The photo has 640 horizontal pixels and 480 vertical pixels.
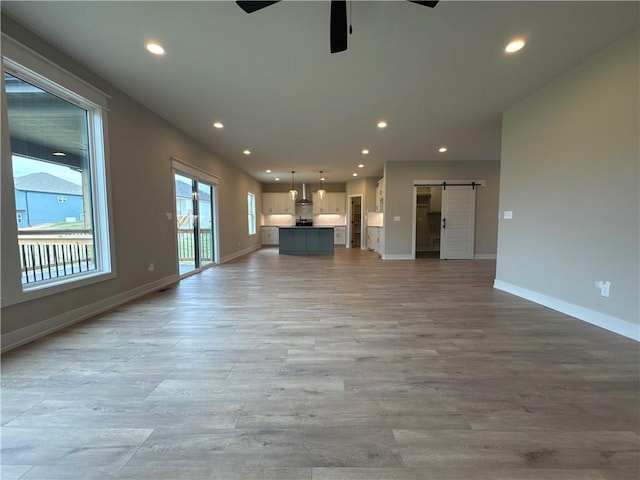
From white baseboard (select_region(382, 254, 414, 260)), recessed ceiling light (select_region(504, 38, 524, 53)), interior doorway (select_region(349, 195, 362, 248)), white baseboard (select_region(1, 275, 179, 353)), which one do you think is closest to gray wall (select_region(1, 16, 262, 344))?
white baseboard (select_region(1, 275, 179, 353))

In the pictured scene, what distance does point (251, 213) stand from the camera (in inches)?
389

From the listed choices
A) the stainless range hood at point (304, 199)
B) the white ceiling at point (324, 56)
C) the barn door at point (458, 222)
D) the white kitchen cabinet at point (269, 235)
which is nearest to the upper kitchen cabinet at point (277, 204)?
the stainless range hood at point (304, 199)

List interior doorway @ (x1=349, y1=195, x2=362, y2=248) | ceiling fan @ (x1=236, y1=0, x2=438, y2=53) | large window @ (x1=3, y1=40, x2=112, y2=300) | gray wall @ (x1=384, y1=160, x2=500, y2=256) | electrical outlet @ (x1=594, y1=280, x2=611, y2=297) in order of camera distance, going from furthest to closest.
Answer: interior doorway @ (x1=349, y1=195, x2=362, y2=248), gray wall @ (x1=384, y1=160, x2=500, y2=256), electrical outlet @ (x1=594, y1=280, x2=611, y2=297), large window @ (x1=3, y1=40, x2=112, y2=300), ceiling fan @ (x1=236, y1=0, x2=438, y2=53)

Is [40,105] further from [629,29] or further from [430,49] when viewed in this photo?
[629,29]

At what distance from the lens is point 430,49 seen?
2.52m

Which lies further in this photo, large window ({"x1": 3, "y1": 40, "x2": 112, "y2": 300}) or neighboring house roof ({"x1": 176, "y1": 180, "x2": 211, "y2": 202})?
neighboring house roof ({"x1": 176, "y1": 180, "x2": 211, "y2": 202})

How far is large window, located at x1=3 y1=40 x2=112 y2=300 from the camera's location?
7.67ft

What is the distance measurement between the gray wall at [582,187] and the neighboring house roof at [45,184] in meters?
5.56

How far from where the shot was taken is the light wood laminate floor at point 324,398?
1.14 meters

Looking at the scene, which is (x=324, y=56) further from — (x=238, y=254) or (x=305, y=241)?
(x=238, y=254)

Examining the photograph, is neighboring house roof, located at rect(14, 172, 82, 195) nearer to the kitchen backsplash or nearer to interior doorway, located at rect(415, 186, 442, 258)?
the kitchen backsplash

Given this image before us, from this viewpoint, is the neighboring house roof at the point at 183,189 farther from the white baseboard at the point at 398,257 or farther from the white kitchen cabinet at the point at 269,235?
the white kitchen cabinet at the point at 269,235

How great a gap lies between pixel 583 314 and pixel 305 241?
6.79m

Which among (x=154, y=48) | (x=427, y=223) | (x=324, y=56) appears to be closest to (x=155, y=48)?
(x=154, y=48)
